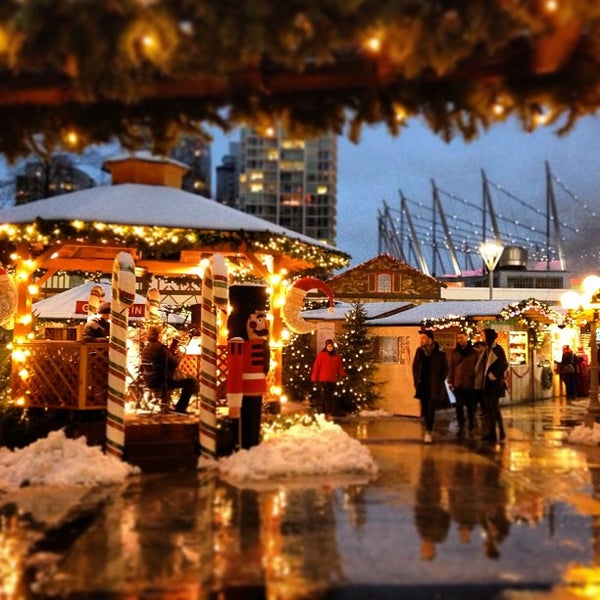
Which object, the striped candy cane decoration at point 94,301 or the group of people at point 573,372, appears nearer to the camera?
the striped candy cane decoration at point 94,301

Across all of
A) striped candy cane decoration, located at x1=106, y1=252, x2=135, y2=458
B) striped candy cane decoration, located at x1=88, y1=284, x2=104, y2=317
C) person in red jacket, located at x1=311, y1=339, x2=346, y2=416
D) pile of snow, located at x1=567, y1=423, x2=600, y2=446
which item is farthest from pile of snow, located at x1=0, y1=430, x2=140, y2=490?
person in red jacket, located at x1=311, y1=339, x2=346, y2=416

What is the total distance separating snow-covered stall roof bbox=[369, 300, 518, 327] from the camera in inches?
781

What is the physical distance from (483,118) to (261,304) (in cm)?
619

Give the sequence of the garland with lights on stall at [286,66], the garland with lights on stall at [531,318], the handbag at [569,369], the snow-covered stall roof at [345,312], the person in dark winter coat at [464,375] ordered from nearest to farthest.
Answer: the garland with lights on stall at [286,66] → the person in dark winter coat at [464,375] → the garland with lights on stall at [531,318] → the snow-covered stall roof at [345,312] → the handbag at [569,369]

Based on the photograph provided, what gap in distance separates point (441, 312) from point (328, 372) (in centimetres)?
442

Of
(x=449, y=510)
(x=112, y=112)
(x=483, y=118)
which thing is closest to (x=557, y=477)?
(x=449, y=510)

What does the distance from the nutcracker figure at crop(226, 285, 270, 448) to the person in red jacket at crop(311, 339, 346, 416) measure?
22.0 feet

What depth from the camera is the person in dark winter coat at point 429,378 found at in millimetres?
13242

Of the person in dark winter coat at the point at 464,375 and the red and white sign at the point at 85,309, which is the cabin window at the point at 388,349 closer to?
the person in dark winter coat at the point at 464,375

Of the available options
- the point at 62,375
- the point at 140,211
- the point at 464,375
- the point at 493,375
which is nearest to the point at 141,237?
the point at 140,211

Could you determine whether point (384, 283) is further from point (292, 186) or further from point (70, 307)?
point (292, 186)

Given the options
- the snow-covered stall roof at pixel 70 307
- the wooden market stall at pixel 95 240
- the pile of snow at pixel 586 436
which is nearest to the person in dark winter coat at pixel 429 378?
→ the wooden market stall at pixel 95 240

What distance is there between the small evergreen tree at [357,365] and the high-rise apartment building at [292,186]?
11205cm

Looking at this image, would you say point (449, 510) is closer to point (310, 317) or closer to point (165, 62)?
point (165, 62)
